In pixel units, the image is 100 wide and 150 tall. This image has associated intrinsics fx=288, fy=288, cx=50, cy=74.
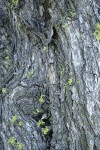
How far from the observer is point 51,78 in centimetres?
253

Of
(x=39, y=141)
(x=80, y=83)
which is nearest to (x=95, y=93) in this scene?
(x=80, y=83)

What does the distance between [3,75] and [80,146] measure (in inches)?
36.8

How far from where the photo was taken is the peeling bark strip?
2.28m

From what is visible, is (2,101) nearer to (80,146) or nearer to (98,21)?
(80,146)

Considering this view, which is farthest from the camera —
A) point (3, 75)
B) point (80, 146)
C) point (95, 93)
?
point (3, 75)

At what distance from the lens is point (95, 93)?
224 cm

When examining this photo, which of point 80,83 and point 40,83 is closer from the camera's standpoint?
point 80,83

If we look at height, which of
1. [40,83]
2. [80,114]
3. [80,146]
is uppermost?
[40,83]

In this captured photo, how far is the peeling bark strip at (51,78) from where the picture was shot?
2275 mm

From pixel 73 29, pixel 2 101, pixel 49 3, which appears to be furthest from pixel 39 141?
pixel 49 3

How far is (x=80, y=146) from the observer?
239cm

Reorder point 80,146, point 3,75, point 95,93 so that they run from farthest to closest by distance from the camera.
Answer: point 3,75 < point 80,146 < point 95,93

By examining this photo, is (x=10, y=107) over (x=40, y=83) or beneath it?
beneath

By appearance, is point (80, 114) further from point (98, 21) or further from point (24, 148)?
point (98, 21)
